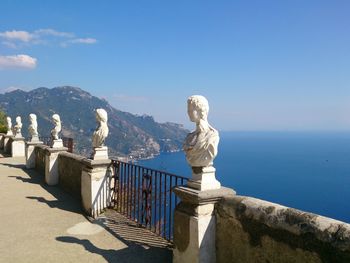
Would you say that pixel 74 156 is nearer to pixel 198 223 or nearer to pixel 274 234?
pixel 198 223

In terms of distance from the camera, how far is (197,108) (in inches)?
168


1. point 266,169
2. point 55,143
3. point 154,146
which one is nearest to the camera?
point 55,143

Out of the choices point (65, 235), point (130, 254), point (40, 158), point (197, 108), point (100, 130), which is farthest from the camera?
point (40, 158)

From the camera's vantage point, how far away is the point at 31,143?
13.7 m

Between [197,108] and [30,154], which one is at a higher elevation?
[197,108]

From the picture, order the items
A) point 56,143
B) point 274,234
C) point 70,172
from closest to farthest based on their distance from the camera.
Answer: point 274,234 → point 70,172 → point 56,143

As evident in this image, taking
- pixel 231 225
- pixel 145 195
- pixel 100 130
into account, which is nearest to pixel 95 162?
pixel 100 130

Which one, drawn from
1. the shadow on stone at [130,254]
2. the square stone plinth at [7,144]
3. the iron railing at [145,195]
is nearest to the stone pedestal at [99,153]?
the iron railing at [145,195]

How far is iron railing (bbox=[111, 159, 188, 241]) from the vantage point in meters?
6.04

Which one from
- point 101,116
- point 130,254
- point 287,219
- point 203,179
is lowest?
point 130,254

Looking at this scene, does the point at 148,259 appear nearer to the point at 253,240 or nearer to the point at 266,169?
the point at 253,240

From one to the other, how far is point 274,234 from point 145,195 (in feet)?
11.7

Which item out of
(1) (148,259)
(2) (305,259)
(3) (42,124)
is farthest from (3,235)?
(3) (42,124)

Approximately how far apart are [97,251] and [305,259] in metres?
3.57
